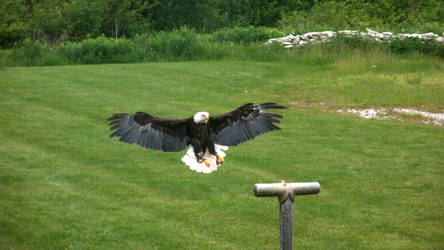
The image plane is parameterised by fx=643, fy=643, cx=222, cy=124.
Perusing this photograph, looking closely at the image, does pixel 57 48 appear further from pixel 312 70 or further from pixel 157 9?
pixel 157 9

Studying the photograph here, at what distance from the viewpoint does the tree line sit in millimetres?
28969

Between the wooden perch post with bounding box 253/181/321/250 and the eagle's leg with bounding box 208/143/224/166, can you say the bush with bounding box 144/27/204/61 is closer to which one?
the eagle's leg with bounding box 208/143/224/166

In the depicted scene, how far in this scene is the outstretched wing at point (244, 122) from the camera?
26.1ft

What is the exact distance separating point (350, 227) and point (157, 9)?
33.1 m

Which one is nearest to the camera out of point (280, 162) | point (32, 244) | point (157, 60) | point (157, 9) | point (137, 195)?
point (32, 244)

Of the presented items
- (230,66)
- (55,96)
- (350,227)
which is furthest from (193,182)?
(230,66)

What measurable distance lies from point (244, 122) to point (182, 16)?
33608 mm

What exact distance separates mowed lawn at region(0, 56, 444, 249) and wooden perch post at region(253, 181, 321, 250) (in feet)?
8.07

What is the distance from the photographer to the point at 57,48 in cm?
2433

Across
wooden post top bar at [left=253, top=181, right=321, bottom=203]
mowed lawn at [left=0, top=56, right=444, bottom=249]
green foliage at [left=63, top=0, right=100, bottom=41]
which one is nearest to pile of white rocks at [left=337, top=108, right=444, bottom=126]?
mowed lawn at [left=0, top=56, right=444, bottom=249]

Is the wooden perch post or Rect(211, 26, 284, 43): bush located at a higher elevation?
the wooden perch post

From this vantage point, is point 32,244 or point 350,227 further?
point 350,227

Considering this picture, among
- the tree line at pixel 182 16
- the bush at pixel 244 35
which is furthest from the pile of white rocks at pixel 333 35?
the tree line at pixel 182 16

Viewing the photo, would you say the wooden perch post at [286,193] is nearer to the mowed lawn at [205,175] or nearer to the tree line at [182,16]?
the mowed lawn at [205,175]
